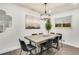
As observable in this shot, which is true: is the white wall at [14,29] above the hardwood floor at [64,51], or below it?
above

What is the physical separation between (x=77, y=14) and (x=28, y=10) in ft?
3.20

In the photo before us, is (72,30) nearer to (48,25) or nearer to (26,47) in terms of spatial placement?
(48,25)

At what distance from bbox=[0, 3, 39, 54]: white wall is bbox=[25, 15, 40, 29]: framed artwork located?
6 cm

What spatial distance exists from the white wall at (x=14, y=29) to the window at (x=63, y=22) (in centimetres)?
45

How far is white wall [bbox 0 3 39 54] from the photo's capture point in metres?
1.59

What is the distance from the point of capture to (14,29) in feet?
5.38

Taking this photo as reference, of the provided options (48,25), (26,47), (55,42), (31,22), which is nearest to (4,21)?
(31,22)

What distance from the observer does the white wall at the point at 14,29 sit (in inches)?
62.7

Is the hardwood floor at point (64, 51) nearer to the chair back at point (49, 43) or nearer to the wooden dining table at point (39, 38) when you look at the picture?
the chair back at point (49, 43)

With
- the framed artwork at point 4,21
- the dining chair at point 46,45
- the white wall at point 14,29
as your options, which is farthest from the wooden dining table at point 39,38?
the framed artwork at point 4,21
